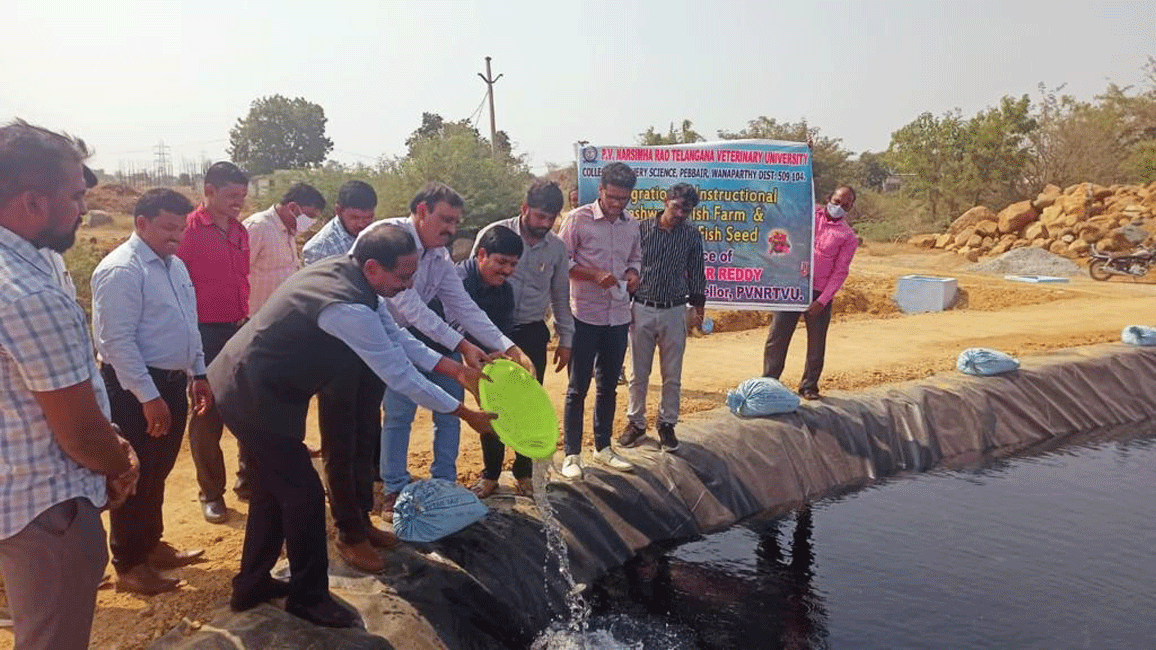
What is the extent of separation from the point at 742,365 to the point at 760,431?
2683mm

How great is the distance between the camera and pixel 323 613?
3152 millimetres

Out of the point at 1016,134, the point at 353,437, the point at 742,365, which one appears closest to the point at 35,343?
the point at 353,437

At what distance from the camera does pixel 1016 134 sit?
25.6 m

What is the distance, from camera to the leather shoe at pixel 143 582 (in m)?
3.48

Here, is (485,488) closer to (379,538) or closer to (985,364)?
(379,538)

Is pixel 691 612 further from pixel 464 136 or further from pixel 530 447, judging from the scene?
pixel 464 136

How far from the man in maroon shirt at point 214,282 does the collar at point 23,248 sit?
2.25 metres

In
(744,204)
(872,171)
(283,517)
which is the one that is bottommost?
(283,517)

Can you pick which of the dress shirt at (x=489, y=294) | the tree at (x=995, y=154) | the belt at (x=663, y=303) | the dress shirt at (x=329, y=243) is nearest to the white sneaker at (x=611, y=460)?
the belt at (x=663, y=303)

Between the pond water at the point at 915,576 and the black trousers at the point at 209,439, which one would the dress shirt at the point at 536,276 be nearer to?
the black trousers at the point at 209,439

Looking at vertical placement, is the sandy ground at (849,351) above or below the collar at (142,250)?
below

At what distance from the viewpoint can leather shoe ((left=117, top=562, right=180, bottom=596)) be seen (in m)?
3.48

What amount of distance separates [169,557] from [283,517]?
3.39 feet

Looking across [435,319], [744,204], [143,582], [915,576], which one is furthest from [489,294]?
[744,204]
